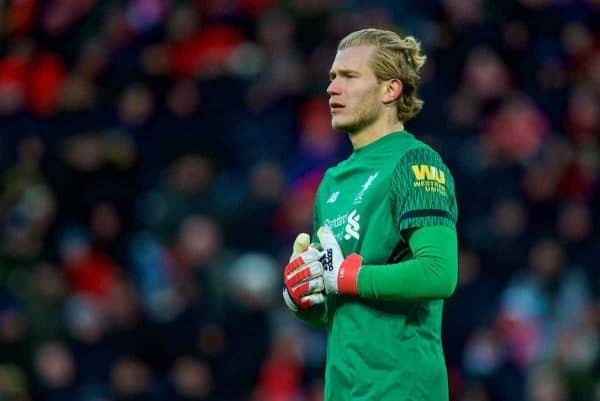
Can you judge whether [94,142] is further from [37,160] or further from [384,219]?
[384,219]

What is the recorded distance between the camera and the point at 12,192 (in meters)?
9.69

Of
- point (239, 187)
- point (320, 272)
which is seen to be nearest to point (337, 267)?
point (320, 272)

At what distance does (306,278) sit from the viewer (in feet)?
13.4

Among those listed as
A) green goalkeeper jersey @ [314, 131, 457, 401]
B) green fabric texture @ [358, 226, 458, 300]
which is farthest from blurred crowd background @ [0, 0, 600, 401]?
green fabric texture @ [358, 226, 458, 300]

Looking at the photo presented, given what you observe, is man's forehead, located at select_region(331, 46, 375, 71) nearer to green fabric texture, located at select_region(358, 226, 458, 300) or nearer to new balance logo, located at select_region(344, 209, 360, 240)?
new balance logo, located at select_region(344, 209, 360, 240)

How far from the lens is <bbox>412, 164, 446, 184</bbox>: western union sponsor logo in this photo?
3966 millimetres

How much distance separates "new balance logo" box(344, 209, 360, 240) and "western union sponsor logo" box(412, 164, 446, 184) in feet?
0.78

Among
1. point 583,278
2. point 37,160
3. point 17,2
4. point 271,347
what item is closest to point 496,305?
point 583,278

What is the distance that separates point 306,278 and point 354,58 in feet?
2.20

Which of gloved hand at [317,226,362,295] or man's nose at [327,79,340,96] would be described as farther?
man's nose at [327,79,340,96]

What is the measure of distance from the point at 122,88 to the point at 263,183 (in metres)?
1.54

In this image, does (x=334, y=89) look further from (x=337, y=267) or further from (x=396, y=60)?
(x=337, y=267)

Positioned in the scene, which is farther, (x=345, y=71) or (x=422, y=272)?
(x=345, y=71)

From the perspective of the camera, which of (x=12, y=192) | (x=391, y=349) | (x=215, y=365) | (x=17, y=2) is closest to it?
(x=391, y=349)
